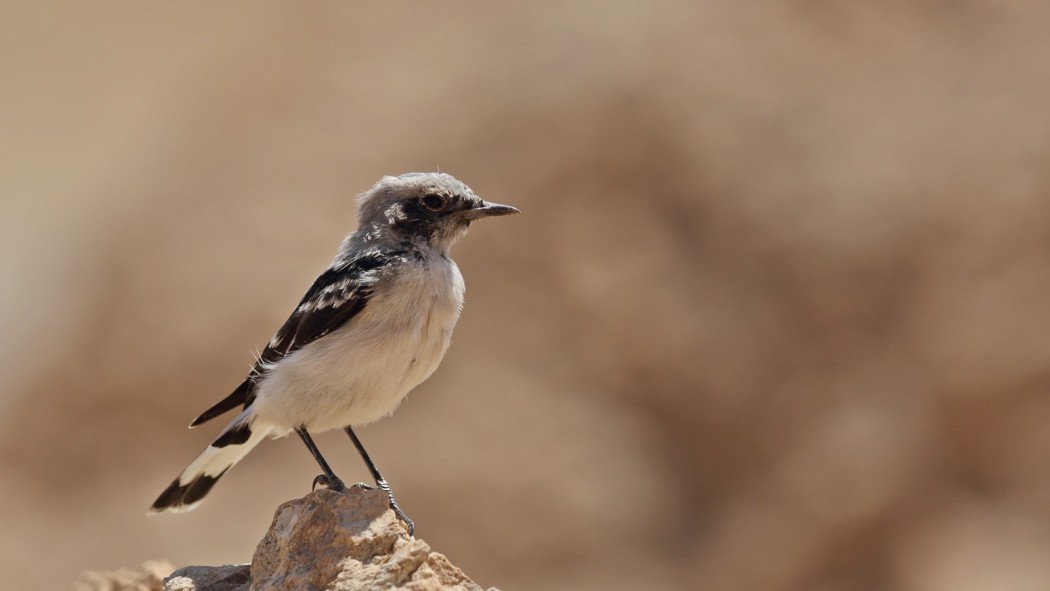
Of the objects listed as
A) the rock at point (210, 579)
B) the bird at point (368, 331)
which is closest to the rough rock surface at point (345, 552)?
the bird at point (368, 331)

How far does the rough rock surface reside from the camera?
5551 mm

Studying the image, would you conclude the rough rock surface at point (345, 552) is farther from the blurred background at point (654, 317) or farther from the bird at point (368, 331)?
the blurred background at point (654, 317)

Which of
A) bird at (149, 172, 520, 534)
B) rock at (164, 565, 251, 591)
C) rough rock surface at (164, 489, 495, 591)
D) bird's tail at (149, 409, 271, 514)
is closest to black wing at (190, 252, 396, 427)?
bird at (149, 172, 520, 534)

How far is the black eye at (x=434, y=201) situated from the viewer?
7180 mm

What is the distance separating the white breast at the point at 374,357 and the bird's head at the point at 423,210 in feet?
1.21

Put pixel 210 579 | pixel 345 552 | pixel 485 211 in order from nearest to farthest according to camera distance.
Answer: pixel 345 552 → pixel 210 579 → pixel 485 211

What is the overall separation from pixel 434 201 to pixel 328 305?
3.18 ft

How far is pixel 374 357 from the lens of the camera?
21.3ft

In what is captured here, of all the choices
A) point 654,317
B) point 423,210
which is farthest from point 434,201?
point 654,317

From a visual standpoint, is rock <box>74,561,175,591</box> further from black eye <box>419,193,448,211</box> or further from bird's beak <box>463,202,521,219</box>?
bird's beak <box>463,202,521,219</box>

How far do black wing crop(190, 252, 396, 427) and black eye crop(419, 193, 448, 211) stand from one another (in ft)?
1.70

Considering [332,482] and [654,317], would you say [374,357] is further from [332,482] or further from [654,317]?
[654,317]

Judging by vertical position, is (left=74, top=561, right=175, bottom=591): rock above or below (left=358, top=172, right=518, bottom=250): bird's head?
below

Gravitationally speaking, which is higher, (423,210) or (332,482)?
(423,210)
